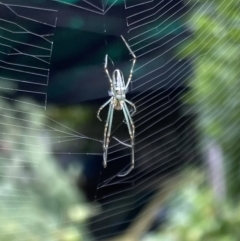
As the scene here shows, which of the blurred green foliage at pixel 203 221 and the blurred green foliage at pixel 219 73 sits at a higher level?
the blurred green foliage at pixel 219 73

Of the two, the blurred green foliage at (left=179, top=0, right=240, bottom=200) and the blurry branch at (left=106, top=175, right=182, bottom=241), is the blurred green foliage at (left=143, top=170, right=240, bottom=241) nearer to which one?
the blurred green foliage at (left=179, top=0, right=240, bottom=200)

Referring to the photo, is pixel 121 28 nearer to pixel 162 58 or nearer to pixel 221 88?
pixel 162 58

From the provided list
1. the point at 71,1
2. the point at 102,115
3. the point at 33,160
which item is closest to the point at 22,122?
the point at 33,160

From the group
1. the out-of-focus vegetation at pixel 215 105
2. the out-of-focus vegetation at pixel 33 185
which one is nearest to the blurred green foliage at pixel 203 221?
the out-of-focus vegetation at pixel 215 105

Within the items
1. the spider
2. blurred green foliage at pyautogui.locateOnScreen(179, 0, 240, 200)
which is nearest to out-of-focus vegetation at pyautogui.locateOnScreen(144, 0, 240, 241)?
blurred green foliage at pyautogui.locateOnScreen(179, 0, 240, 200)

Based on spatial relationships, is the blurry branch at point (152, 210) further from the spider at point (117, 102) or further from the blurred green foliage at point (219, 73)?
the blurred green foliage at point (219, 73)

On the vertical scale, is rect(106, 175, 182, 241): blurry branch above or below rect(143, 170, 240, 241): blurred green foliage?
above

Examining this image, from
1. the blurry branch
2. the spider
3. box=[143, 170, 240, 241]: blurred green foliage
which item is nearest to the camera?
box=[143, 170, 240, 241]: blurred green foliage

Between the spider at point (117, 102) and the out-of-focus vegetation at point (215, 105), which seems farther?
the spider at point (117, 102)
